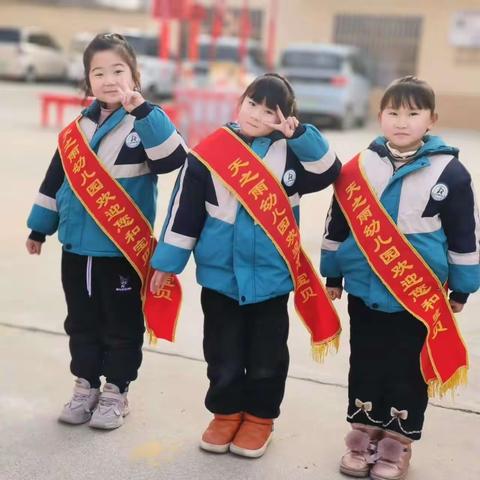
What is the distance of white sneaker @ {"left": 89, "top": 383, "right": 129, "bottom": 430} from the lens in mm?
3100

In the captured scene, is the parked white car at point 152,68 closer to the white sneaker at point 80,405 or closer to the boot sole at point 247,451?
the white sneaker at point 80,405

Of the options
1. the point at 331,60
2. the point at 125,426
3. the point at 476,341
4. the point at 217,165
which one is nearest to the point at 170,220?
the point at 217,165

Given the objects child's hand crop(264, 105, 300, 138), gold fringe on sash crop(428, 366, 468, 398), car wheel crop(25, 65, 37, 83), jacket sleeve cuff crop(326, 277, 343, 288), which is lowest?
car wheel crop(25, 65, 37, 83)

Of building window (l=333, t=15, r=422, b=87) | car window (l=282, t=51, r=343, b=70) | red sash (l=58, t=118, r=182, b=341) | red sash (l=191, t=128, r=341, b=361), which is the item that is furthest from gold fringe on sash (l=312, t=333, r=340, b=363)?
building window (l=333, t=15, r=422, b=87)

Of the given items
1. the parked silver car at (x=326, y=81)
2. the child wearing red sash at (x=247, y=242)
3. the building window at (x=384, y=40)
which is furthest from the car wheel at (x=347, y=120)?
the child wearing red sash at (x=247, y=242)

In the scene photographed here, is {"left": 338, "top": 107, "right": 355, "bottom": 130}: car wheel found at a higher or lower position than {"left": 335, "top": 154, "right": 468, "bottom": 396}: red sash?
lower

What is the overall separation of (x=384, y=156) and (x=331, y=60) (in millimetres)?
12383

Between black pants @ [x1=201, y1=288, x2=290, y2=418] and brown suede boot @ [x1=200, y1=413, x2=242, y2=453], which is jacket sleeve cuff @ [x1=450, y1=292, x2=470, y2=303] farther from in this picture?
brown suede boot @ [x1=200, y1=413, x2=242, y2=453]

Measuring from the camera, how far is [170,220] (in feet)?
9.30

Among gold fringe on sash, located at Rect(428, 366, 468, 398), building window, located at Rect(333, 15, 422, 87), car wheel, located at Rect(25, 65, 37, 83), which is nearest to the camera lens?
gold fringe on sash, located at Rect(428, 366, 468, 398)

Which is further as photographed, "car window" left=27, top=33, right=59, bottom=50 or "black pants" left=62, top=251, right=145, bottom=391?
"car window" left=27, top=33, right=59, bottom=50

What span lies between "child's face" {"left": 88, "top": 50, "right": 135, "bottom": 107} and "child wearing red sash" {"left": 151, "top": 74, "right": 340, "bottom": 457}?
0.38m

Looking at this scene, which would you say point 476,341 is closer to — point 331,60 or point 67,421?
point 67,421

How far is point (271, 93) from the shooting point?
2721 mm
